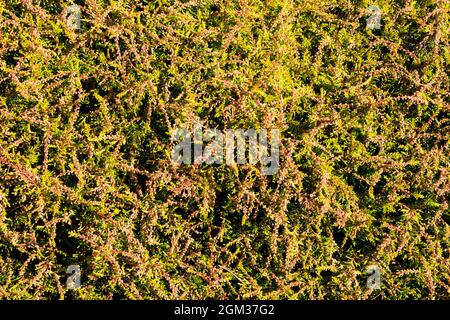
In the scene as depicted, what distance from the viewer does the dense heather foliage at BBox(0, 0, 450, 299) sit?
1936 mm

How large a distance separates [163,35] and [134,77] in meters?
0.18

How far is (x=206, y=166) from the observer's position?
1.99 meters

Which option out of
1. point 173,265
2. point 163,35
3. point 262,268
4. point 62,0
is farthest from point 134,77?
point 262,268

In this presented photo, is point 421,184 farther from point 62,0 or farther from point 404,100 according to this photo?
point 62,0

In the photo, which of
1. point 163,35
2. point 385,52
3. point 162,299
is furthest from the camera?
point 385,52

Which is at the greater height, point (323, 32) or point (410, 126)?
point (323, 32)

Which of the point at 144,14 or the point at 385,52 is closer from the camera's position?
the point at 144,14

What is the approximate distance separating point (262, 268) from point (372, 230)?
399 millimetres

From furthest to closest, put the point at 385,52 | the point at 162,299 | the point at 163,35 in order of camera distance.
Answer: the point at 385,52, the point at 163,35, the point at 162,299

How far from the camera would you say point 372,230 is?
2.04 metres

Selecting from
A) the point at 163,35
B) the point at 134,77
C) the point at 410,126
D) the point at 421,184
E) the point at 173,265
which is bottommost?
the point at 173,265

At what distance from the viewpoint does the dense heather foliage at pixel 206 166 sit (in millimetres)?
1936

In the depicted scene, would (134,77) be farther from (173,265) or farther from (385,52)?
(385,52)
